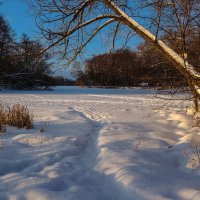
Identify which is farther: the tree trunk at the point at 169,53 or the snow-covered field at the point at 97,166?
the tree trunk at the point at 169,53

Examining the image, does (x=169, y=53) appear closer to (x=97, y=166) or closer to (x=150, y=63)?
(x=150, y=63)

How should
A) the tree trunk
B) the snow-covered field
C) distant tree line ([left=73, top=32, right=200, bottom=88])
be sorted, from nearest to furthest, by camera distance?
the snow-covered field → the tree trunk → distant tree line ([left=73, top=32, right=200, bottom=88])

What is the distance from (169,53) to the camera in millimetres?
6121

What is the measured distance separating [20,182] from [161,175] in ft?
5.89

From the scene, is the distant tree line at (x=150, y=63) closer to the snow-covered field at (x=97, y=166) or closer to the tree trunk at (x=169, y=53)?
the tree trunk at (x=169, y=53)

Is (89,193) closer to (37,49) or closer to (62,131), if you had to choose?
(62,131)

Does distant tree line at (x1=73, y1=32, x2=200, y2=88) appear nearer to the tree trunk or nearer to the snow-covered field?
the tree trunk

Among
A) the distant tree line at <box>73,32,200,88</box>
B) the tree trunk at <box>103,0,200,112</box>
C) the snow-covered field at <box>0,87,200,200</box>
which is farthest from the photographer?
the distant tree line at <box>73,32,200,88</box>

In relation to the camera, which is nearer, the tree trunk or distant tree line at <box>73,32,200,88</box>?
the tree trunk

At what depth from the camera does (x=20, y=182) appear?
3375mm

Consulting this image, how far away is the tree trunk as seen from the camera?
18.6ft

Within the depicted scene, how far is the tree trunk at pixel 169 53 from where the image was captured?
5.66m

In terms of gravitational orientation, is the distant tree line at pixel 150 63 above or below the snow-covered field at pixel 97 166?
above

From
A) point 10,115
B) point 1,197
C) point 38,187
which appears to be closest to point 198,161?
→ point 38,187
